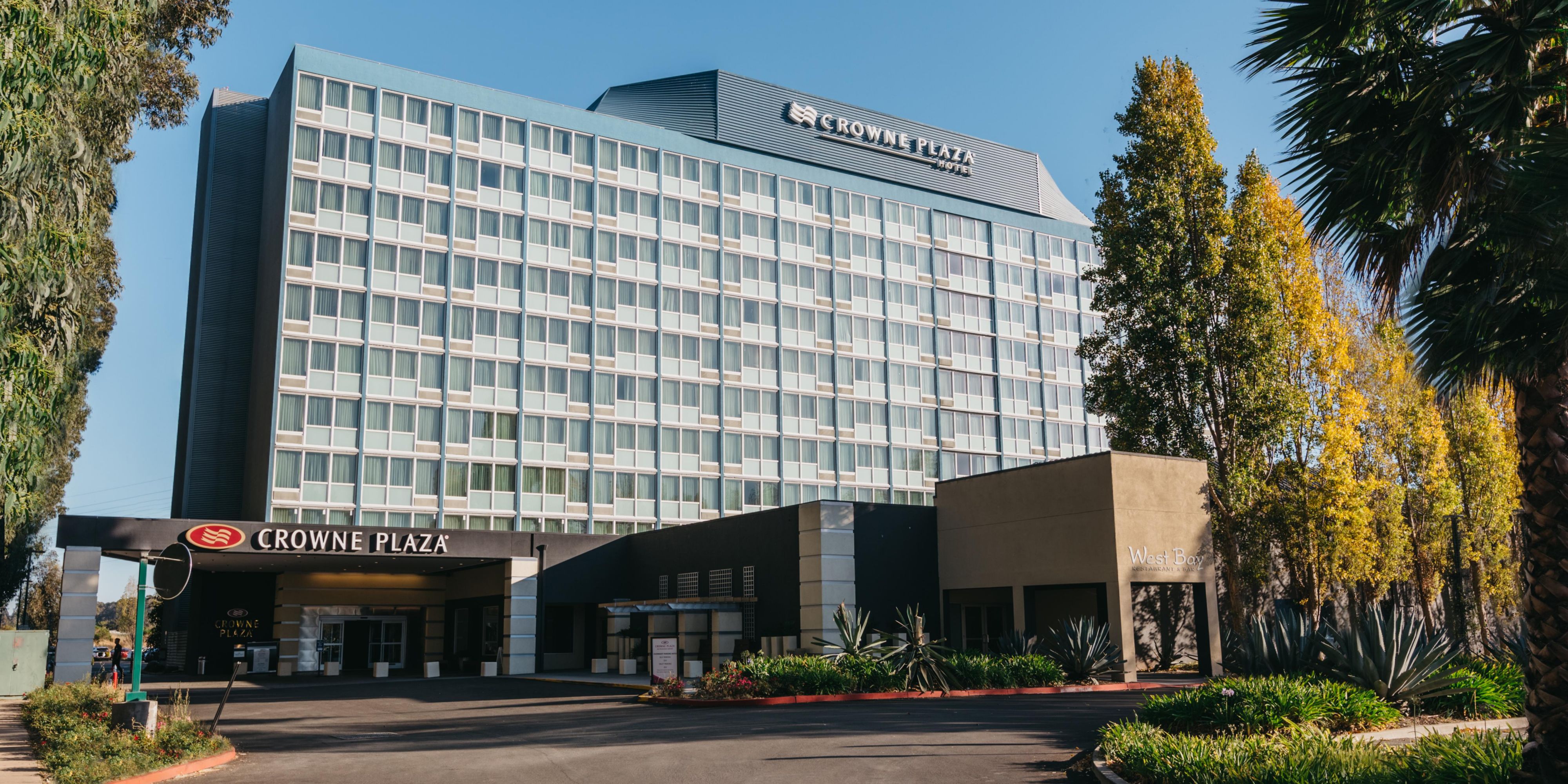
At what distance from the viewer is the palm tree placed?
352 inches

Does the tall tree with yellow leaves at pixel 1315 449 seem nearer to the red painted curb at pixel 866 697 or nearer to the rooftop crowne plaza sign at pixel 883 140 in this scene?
the red painted curb at pixel 866 697

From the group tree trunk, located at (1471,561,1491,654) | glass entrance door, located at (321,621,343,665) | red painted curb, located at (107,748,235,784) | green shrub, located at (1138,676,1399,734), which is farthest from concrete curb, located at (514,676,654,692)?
tree trunk, located at (1471,561,1491,654)

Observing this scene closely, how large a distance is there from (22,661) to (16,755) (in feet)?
60.8

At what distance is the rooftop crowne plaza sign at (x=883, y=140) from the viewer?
6475 cm

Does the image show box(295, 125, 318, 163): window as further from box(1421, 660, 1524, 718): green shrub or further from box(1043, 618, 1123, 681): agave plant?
box(1421, 660, 1524, 718): green shrub

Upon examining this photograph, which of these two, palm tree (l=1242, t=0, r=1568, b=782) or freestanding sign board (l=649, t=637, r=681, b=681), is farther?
freestanding sign board (l=649, t=637, r=681, b=681)

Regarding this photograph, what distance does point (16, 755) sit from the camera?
54.0 ft

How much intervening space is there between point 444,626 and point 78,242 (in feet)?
116

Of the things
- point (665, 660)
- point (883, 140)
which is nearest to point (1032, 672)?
point (665, 660)

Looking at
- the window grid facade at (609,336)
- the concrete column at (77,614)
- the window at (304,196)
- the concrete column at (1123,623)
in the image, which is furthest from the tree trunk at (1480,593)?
the window at (304,196)

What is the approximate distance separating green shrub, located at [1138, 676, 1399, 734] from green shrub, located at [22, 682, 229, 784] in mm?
13456

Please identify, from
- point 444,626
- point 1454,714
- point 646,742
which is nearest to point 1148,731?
point 1454,714

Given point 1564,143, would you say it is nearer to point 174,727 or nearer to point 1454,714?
point 1454,714

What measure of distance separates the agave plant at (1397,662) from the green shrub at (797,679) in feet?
35.7
